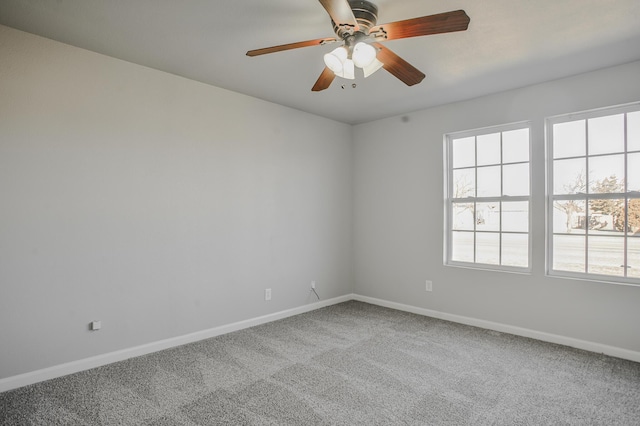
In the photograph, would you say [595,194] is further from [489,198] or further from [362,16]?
[362,16]

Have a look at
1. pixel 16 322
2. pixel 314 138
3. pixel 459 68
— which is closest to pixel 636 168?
pixel 459 68

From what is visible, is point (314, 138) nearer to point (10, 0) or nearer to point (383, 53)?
point (383, 53)

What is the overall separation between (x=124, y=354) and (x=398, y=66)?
3.17 metres

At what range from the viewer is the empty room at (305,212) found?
2.42 m

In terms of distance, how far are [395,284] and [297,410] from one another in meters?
2.78

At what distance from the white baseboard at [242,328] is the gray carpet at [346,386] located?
8cm

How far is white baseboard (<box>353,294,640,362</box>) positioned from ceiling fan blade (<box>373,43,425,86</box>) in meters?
2.84

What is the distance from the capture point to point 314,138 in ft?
16.0

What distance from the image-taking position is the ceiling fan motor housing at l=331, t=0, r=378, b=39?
218 cm

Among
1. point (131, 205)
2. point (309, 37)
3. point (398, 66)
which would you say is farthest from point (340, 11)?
point (131, 205)

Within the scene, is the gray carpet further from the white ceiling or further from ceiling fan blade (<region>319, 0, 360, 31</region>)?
the white ceiling

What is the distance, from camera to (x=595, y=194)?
343 cm

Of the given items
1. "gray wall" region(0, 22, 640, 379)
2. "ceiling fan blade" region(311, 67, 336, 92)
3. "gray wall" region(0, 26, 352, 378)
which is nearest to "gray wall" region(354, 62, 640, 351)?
"gray wall" region(0, 22, 640, 379)

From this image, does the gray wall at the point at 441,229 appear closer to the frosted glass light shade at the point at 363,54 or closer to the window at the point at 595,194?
the window at the point at 595,194
